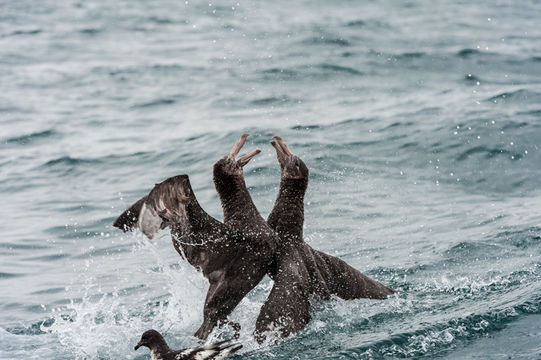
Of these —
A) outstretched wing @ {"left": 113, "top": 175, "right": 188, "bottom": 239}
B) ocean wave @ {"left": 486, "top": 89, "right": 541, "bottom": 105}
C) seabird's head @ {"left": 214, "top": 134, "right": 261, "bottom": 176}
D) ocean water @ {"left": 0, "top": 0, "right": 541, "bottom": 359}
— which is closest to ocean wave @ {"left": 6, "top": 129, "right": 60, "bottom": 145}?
ocean water @ {"left": 0, "top": 0, "right": 541, "bottom": 359}

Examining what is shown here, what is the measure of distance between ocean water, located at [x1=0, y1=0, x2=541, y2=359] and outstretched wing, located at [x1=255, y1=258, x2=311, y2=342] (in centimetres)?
17

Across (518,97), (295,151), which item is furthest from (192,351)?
(518,97)

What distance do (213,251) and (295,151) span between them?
6697 millimetres

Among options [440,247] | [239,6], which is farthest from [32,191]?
[239,6]

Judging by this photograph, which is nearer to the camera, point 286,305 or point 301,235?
point 286,305

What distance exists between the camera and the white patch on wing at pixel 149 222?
670cm

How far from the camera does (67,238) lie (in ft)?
36.7

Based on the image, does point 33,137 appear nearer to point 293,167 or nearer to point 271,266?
point 293,167

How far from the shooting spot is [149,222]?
22.0 ft

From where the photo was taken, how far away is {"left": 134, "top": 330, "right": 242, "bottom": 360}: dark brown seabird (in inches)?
243

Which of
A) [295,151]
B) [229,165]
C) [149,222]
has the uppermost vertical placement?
[229,165]

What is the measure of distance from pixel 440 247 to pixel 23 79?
42.4 feet

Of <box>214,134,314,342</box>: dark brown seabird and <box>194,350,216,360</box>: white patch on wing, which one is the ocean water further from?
<box>194,350,216,360</box>: white patch on wing

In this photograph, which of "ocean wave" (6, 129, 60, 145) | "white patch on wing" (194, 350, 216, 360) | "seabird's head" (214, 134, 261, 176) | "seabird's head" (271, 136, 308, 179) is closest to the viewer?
Answer: "white patch on wing" (194, 350, 216, 360)
